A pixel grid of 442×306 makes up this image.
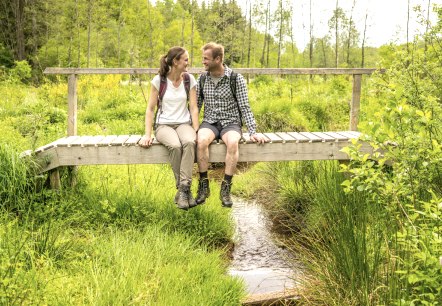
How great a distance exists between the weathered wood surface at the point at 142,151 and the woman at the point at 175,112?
0.18m

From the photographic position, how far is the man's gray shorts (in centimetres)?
461

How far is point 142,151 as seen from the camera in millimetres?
4520

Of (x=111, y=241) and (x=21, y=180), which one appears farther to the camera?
(x=21, y=180)

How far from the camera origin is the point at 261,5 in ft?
74.9

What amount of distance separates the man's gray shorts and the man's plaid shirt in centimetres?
4

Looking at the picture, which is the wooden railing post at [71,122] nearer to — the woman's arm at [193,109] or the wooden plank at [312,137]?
the woman's arm at [193,109]

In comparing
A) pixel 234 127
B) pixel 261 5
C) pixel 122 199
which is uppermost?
pixel 261 5

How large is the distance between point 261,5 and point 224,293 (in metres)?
21.4

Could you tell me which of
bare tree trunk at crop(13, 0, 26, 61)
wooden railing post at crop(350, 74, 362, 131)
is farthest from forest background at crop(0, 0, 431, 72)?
wooden railing post at crop(350, 74, 362, 131)

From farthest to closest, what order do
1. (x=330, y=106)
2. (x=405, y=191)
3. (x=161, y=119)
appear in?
(x=330, y=106) → (x=161, y=119) → (x=405, y=191)

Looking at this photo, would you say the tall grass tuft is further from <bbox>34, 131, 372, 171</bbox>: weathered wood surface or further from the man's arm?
→ the man's arm

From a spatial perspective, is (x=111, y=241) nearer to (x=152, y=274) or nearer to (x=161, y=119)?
(x=152, y=274)

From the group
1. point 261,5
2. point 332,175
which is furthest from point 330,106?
point 261,5

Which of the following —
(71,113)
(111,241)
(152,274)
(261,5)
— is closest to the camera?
(152,274)
